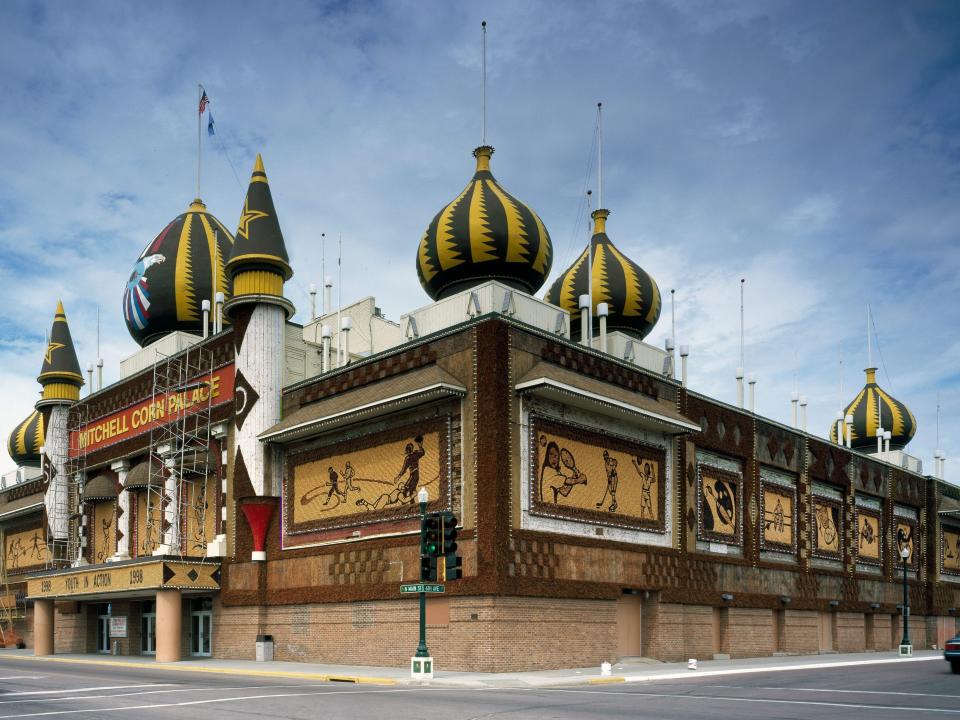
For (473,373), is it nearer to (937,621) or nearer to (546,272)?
(546,272)

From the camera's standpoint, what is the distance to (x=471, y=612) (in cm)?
2839

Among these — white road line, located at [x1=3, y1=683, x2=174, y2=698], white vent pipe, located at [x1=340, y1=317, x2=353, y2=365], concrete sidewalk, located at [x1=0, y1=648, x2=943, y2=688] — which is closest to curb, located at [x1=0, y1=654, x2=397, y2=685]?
A: concrete sidewalk, located at [x1=0, y1=648, x2=943, y2=688]

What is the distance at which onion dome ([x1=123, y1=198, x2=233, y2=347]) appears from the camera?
1788 inches

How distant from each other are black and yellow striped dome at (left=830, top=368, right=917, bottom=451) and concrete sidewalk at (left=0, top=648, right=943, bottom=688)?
22.2 metres

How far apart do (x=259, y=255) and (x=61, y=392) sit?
18.7 m

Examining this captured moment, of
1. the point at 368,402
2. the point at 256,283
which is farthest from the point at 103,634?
the point at 368,402

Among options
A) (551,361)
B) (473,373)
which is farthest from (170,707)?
(551,361)

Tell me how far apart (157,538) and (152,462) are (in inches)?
130

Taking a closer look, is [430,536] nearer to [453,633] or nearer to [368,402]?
[453,633]

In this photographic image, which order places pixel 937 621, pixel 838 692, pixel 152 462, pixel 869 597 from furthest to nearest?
pixel 937 621 → pixel 869 597 → pixel 152 462 → pixel 838 692

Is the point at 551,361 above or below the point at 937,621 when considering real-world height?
above

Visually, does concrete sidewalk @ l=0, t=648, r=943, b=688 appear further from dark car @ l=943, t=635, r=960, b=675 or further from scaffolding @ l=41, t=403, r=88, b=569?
scaffolding @ l=41, t=403, r=88, b=569

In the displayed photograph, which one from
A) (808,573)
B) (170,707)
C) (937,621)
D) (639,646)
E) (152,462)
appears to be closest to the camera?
(170,707)

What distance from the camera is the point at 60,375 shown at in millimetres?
50125
